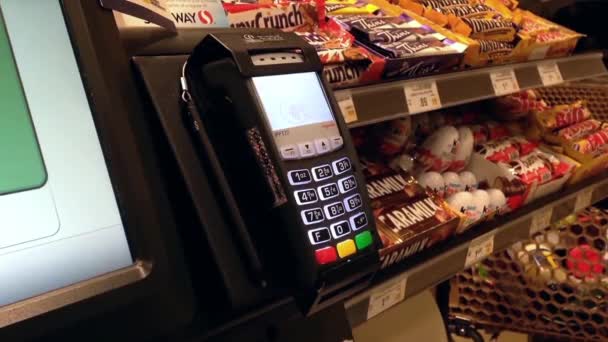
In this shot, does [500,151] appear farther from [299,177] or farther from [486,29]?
[299,177]

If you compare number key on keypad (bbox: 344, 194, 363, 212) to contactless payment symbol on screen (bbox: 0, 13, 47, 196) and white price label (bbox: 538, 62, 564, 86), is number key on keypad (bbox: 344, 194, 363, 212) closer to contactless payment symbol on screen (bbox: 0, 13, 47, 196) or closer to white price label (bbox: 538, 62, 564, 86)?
contactless payment symbol on screen (bbox: 0, 13, 47, 196)

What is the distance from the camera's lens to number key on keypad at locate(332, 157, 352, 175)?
532mm

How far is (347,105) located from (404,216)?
22 cm

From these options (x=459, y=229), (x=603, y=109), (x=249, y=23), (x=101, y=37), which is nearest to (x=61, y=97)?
(x=101, y=37)

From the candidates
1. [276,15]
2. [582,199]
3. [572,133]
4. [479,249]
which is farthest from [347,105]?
[572,133]

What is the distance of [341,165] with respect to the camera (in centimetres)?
54

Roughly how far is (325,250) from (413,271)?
0.43 metres

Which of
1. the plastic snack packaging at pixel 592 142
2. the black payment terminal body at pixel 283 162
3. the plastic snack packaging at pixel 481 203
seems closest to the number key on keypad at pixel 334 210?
the black payment terminal body at pixel 283 162

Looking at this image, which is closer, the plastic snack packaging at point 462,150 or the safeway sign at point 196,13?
the safeway sign at point 196,13

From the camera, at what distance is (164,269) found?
0.42 meters

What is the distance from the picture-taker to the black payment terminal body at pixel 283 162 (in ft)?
1.61

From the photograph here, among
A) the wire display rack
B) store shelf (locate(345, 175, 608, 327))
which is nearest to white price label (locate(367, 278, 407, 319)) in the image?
store shelf (locate(345, 175, 608, 327))

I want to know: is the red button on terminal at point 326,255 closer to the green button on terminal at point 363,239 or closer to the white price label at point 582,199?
the green button on terminal at point 363,239

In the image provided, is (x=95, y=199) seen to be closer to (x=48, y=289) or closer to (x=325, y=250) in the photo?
(x=48, y=289)
